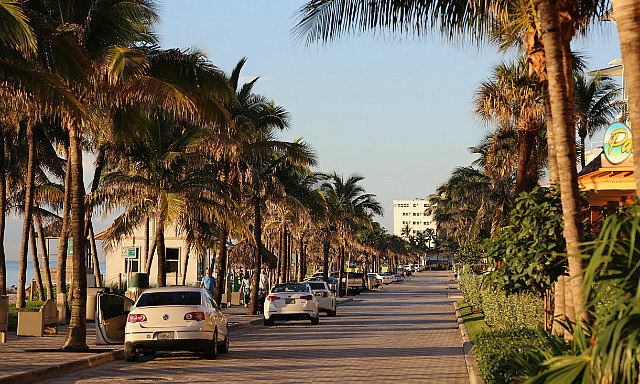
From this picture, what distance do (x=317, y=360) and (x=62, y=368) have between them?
510 centimetres

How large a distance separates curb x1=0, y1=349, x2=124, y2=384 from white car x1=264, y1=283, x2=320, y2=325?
1151 centimetres

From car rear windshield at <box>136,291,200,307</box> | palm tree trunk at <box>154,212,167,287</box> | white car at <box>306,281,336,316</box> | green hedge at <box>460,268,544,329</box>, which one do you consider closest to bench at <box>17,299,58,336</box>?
palm tree trunk at <box>154,212,167,287</box>

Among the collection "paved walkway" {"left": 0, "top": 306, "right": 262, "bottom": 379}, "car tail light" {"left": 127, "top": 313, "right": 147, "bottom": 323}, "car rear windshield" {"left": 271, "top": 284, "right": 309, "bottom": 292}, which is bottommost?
"paved walkway" {"left": 0, "top": 306, "right": 262, "bottom": 379}

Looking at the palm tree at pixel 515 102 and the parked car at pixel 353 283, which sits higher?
the palm tree at pixel 515 102

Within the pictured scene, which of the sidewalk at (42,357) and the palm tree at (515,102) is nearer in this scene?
the sidewalk at (42,357)

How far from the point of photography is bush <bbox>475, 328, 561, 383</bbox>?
356 inches

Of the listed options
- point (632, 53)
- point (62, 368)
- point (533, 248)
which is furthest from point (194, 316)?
point (632, 53)

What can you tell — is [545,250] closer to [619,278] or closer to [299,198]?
[619,278]

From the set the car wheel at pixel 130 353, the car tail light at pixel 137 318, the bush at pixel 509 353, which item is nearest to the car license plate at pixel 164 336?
the car tail light at pixel 137 318

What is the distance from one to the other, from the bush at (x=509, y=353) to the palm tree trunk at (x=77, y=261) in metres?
9.39

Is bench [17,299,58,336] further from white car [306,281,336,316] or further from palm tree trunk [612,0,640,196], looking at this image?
palm tree trunk [612,0,640,196]

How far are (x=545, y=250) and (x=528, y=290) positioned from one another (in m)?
0.96

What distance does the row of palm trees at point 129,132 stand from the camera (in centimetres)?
1683

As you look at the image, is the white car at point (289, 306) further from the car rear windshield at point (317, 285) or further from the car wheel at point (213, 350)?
the car wheel at point (213, 350)
